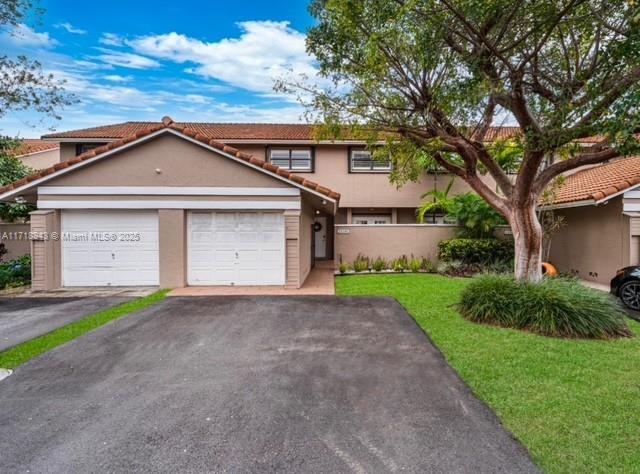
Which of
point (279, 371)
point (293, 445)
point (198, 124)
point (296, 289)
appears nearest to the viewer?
point (293, 445)

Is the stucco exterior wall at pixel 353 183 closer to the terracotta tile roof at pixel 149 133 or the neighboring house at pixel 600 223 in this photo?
the neighboring house at pixel 600 223

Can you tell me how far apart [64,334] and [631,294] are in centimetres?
1307

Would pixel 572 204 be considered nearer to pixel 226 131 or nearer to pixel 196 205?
pixel 196 205

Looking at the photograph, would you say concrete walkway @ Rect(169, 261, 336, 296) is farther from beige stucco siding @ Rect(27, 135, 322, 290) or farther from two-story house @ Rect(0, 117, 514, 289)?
beige stucco siding @ Rect(27, 135, 322, 290)

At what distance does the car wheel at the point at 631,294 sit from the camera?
881 centimetres

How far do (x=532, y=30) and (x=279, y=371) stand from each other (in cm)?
748

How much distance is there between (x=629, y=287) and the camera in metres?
8.98

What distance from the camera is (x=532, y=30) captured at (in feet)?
21.4

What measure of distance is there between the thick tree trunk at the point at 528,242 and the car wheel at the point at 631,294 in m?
2.67

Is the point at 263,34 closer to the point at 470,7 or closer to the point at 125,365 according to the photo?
the point at 470,7

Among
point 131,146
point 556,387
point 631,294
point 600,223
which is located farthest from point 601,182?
point 131,146

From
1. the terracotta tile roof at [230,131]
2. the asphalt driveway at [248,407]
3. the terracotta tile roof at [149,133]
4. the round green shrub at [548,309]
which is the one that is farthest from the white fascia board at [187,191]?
the round green shrub at [548,309]

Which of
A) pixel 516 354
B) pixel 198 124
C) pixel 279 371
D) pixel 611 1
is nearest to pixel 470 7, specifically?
pixel 611 1

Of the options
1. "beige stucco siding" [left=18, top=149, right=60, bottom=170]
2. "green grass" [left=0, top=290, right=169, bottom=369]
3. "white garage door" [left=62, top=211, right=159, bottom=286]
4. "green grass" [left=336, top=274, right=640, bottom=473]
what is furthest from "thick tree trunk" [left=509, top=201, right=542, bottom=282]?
"beige stucco siding" [left=18, top=149, right=60, bottom=170]
